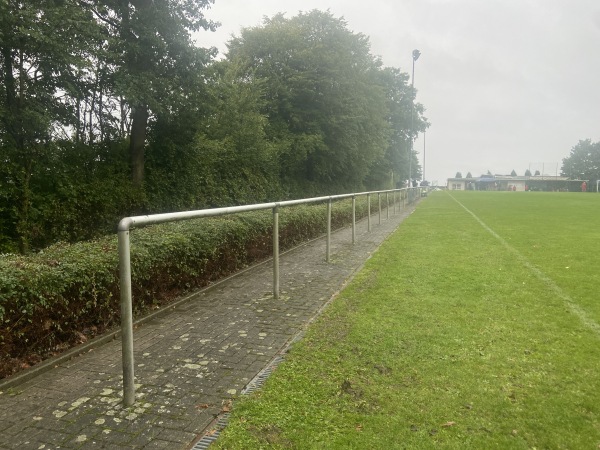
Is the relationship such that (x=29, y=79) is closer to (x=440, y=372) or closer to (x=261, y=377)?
(x=261, y=377)

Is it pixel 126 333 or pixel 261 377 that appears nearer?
pixel 126 333

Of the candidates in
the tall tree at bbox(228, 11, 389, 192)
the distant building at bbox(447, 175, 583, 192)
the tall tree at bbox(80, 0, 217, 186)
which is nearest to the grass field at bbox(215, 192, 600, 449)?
the tall tree at bbox(80, 0, 217, 186)

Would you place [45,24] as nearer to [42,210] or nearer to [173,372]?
[42,210]

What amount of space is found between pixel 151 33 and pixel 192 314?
8.02 m

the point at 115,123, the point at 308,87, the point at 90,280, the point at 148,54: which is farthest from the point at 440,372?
the point at 308,87

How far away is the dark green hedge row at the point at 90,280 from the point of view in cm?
348

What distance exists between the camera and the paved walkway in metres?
2.73

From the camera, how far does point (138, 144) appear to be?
1205cm

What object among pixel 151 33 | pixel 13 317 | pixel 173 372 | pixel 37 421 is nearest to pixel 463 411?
pixel 173 372

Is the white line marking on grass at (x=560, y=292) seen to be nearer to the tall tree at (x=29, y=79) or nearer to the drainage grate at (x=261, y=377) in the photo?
the drainage grate at (x=261, y=377)

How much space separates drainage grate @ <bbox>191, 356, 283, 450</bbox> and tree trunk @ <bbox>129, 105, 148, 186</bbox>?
9248mm

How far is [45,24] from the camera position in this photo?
25.7 ft

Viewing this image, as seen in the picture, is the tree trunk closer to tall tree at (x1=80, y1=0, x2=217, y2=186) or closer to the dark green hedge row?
tall tree at (x1=80, y1=0, x2=217, y2=186)

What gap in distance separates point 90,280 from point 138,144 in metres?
8.62
